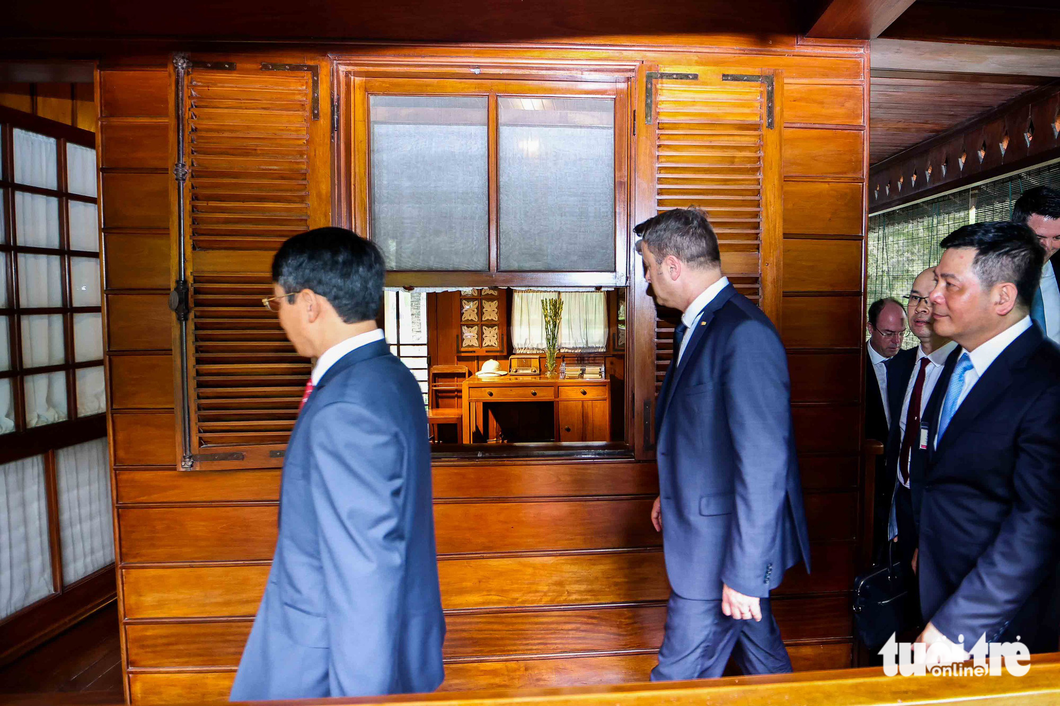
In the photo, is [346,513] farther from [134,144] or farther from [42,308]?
[42,308]

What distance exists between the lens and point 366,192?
218cm

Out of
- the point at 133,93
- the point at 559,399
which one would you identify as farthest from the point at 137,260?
the point at 559,399

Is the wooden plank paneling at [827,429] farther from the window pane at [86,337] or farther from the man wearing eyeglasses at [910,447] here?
the window pane at [86,337]

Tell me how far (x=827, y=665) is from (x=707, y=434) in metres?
1.37

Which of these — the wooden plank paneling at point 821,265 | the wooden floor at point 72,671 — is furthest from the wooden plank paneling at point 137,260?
the wooden plank paneling at point 821,265

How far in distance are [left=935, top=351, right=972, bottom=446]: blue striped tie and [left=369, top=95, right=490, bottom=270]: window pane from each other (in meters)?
1.38

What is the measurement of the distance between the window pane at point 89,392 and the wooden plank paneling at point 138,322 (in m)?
1.09

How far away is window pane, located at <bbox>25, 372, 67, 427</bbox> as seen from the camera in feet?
9.18

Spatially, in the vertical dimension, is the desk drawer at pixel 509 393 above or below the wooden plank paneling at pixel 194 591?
above

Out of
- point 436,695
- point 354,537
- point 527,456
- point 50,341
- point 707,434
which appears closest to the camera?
point 436,695

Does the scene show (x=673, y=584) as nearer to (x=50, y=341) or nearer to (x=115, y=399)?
(x=115, y=399)

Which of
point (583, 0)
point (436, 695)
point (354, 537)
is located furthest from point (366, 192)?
point (436, 695)

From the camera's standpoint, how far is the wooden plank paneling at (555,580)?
224cm

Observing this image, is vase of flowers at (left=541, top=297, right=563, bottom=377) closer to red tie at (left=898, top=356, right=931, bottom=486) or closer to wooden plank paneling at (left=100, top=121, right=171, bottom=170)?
red tie at (left=898, top=356, right=931, bottom=486)
